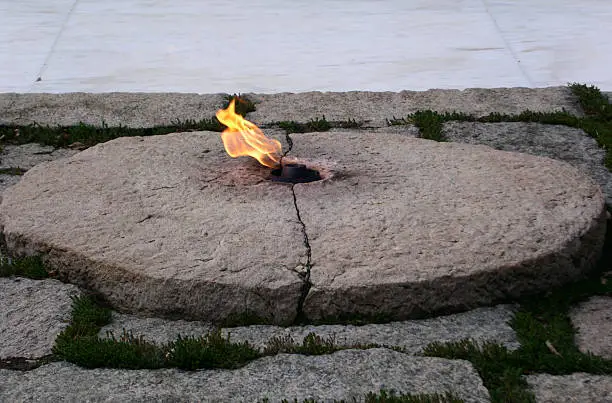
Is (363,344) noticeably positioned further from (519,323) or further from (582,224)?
(582,224)

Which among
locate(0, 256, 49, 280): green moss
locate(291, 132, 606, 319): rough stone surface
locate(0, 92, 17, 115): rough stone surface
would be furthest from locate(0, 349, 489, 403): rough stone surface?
locate(0, 92, 17, 115): rough stone surface

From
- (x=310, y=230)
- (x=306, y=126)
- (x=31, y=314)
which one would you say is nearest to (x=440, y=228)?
(x=310, y=230)

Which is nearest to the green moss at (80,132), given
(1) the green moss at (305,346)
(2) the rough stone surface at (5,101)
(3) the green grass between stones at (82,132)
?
(3) the green grass between stones at (82,132)

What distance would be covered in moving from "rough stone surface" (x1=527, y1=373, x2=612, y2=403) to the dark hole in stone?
1527mm

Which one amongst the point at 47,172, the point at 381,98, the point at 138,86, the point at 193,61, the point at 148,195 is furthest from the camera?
the point at 193,61

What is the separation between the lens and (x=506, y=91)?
596 centimetres

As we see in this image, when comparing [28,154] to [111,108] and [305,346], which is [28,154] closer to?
[111,108]

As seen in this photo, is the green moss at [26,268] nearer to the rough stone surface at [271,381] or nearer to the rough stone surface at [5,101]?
the rough stone surface at [271,381]

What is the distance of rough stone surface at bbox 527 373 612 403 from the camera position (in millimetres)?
2758

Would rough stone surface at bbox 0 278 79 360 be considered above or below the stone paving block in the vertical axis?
above

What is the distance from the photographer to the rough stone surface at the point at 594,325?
10.3 feet

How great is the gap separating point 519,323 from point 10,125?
3245 mm

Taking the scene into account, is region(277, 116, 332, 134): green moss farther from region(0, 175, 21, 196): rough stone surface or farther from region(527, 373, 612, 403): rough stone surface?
region(527, 373, 612, 403): rough stone surface

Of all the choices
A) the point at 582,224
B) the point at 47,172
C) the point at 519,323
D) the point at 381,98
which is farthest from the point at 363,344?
the point at 381,98
